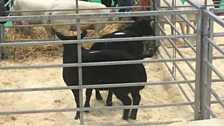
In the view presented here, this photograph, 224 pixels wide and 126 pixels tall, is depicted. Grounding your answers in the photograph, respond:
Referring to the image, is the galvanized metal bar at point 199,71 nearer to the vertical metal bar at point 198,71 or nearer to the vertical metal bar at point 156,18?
the vertical metal bar at point 198,71

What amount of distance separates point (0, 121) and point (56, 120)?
25.8 inches

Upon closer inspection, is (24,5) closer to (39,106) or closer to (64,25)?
(64,25)

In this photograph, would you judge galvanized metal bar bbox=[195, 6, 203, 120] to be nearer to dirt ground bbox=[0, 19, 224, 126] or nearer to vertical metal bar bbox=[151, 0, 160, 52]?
dirt ground bbox=[0, 19, 224, 126]

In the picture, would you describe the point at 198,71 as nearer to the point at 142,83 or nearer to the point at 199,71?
the point at 199,71

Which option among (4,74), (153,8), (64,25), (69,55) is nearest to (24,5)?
(64,25)

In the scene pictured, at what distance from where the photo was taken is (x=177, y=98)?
6207 millimetres

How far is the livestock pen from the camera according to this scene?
4.69 meters

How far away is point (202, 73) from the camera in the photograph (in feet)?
16.1

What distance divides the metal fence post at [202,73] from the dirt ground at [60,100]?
12.2 inches

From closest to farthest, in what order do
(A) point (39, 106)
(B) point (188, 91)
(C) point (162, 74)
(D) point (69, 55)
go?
1. (D) point (69, 55)
2. (A) point (39, 106)
3. (B) point (188, 91)
4. (C) point (162, 74)

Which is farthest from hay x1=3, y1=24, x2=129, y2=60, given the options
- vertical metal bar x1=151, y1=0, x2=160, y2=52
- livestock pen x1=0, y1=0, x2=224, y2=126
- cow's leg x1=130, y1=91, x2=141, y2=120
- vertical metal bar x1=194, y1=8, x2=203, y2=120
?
vertical metal bar x1=194, y1=8, x2=203, y2=120

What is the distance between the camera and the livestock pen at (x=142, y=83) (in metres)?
4.69

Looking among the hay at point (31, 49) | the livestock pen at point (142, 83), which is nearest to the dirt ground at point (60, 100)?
the livestock pen at point (142, 83)

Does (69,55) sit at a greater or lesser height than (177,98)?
greater
